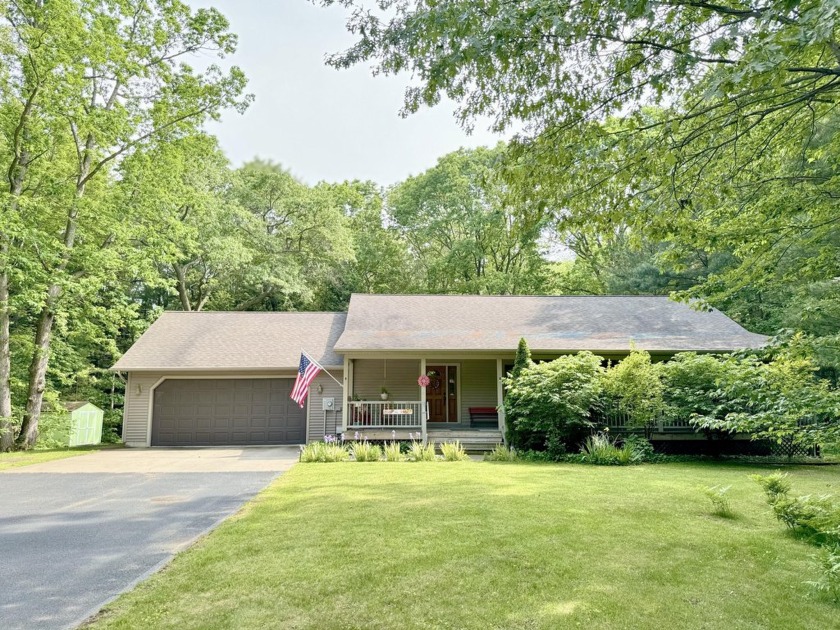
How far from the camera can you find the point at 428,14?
390 centimetres

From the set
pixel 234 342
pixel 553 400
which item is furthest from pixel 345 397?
pixel 553 400

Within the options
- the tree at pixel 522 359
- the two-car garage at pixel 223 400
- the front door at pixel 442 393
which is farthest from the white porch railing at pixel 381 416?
the tree at pixel 522 359

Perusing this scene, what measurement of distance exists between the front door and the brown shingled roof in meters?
3.09

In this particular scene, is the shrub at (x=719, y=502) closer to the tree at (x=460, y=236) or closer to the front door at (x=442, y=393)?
the front door at (x=442, y=393)

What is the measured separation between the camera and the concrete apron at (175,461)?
10.1 m

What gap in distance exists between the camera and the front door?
1648 centimetres

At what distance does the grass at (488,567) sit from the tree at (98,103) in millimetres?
11649

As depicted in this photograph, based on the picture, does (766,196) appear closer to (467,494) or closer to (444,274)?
(467,494)

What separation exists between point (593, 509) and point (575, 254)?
90.4 ft

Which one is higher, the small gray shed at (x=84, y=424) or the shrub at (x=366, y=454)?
the small gray shed at (x=84, y=424)

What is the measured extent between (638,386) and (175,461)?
10628 mm

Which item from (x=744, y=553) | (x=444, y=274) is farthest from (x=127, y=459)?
(x=444, y=274)

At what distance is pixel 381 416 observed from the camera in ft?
47.0

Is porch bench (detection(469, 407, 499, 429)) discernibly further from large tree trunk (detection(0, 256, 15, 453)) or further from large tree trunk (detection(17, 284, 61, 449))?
large tree trunk (detection(0, 256, 15, 453))
